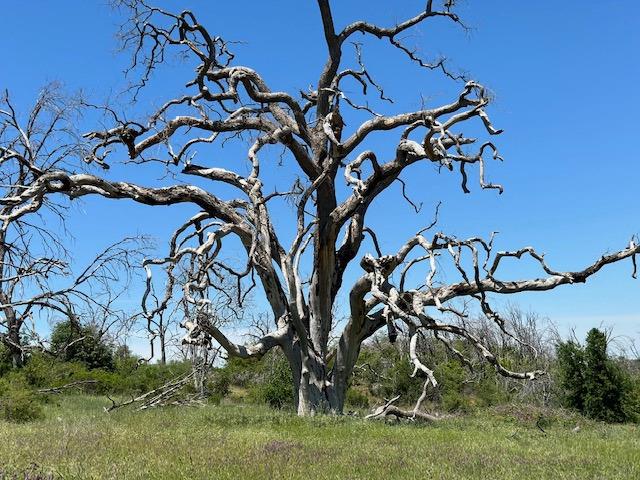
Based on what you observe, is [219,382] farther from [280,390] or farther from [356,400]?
[280,390]

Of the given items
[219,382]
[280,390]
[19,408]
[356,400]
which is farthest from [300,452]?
[219,382]

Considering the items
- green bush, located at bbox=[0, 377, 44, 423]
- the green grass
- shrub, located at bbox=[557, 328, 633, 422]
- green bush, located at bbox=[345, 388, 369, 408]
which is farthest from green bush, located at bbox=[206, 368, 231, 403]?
the green grass

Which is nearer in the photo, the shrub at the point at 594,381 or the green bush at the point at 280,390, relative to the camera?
the shrub at the point at 594,381

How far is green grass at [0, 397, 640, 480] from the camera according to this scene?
719 centimetres

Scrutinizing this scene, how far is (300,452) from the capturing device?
8758 mm

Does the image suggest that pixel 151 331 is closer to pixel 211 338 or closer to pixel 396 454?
pixel 211 338

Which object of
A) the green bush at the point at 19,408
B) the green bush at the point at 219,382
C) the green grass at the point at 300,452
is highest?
the green bush at the point at 219,382

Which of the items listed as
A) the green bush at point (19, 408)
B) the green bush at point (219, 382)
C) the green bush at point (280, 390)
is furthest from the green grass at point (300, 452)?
the green bush at point (219, 382)

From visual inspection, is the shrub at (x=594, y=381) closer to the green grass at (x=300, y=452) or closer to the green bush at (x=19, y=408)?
the green grass at (x=300, y=452)

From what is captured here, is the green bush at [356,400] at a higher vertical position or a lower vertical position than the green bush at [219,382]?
lower

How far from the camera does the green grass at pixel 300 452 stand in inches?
283

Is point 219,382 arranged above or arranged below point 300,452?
above

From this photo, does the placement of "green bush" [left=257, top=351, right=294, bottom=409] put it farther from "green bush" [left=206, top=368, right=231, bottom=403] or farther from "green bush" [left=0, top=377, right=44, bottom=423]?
"green bush" [left=0, top=377, right=44, bottom=423]

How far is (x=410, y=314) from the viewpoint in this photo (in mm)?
14672
